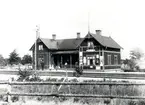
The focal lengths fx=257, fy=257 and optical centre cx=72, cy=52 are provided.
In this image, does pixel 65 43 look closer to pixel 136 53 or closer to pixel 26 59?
pixel 26 59

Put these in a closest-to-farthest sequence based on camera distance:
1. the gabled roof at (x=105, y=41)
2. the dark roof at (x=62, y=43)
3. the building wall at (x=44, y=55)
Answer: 1. the gabled roof at (x=105, y=41)
2. the building wall at (x=44, y=55)
3. the dark roof at (x=62, y=43)

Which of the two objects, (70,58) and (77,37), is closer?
(70,58)

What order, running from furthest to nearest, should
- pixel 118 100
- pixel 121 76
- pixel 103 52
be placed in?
pixel 103 52
pixel 121 76
pixel 118 100

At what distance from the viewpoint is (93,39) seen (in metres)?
41.5

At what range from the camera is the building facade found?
41.0 m

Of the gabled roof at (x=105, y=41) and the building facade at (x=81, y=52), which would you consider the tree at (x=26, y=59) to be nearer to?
the building facade at (x=81, y=52)

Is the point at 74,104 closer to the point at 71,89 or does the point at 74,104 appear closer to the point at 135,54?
the point at 71,89

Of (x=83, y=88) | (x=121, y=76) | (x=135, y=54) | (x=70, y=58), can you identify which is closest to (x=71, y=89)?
(x=83, y=88)

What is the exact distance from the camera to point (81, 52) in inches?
1678

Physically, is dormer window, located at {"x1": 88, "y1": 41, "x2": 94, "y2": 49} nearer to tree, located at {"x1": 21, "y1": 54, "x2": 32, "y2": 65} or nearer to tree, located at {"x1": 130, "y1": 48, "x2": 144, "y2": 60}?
tree, located at {"x1": 130, "y1": 48, "x2": 144, "y2": 60}

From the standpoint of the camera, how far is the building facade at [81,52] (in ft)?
135

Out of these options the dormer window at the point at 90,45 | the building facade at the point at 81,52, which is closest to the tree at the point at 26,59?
the building facade at the point at 81,52

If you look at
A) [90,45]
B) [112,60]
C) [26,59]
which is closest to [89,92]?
[90,45]

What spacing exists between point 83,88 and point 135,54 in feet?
140
